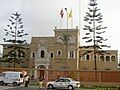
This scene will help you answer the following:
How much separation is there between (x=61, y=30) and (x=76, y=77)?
96.5ft

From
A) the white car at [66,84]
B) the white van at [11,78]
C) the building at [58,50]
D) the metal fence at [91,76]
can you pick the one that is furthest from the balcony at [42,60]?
the white car at [66,84]

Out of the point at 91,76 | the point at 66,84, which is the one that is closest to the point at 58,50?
the point at 91,76

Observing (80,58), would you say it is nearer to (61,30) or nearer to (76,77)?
(61,30)

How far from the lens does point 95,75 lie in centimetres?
5194

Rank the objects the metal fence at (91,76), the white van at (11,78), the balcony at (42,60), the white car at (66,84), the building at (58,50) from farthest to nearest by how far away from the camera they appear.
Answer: the balcony at (42,60) → the building at (58,50) → the metal fence at (91,76) → the white van at (11,78) → the white car at (66,84)

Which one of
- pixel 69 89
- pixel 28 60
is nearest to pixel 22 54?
pixel 28 60

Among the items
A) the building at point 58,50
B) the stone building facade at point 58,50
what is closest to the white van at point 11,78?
the building at point 58,50

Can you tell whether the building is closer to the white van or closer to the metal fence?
the metal fence

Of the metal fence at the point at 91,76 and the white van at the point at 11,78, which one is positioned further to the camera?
the metal fence at the point at 91,76

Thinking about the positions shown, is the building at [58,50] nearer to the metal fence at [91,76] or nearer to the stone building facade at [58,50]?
the stone building facade at [58,50]

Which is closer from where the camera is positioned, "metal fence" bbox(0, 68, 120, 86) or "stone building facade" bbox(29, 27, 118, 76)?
"metal fence" bbox(0, 68, 120, 86)

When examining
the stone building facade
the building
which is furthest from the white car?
the stone building facade

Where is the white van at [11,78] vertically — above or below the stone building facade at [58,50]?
below

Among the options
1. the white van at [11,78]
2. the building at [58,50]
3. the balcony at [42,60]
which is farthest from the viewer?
the balcony at [42,60]
